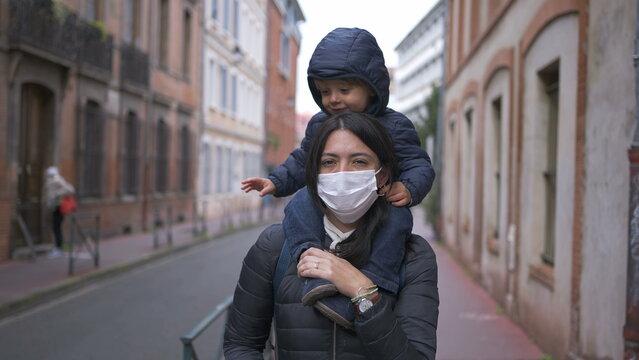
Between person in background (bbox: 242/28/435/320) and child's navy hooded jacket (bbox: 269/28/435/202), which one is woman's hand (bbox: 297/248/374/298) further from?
child's navy hooded jacket (bbox: 269/28/435/202)

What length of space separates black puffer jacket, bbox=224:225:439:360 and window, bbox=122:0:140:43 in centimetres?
1916

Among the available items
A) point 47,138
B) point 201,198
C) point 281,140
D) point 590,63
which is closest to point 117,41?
point 47,138

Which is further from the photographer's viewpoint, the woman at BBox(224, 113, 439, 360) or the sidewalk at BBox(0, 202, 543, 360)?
the sidewalk at BBox(0, 202, 543, 360)

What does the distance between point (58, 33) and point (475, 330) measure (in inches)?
452

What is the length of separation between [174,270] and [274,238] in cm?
1174

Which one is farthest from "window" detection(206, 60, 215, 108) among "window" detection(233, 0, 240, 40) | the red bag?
the red bag

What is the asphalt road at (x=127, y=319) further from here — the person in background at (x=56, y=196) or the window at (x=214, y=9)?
the window at (x=214, y=9)

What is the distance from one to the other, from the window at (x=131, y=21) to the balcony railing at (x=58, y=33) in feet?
5.72

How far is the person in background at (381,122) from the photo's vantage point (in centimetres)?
217

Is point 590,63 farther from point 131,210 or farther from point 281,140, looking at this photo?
point 281,140

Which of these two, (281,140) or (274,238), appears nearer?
(274,238)

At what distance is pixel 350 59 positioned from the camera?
7.59 ft

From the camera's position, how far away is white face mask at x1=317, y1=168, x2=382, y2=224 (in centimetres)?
215

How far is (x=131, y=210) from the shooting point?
2069 cm
